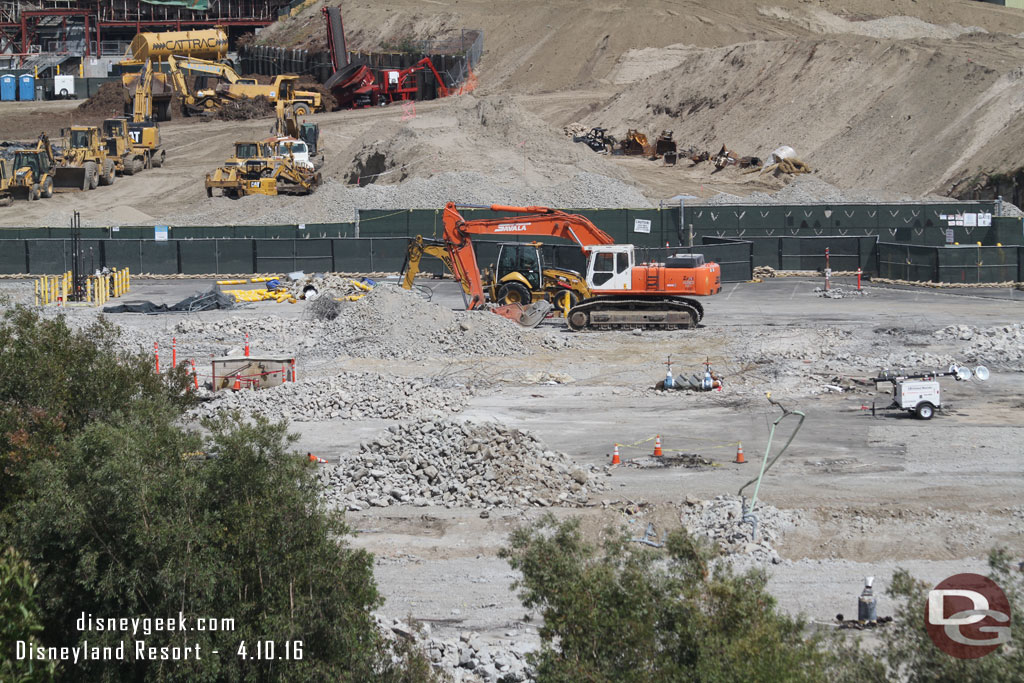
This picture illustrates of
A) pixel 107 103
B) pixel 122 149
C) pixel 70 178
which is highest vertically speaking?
pixel 107 103

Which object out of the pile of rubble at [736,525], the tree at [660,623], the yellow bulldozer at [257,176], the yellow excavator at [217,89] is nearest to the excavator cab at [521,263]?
the pile of rubble at [736,525]

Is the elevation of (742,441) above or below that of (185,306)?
below

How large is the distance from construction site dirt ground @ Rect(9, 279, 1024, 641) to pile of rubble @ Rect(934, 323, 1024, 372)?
22 centimetres

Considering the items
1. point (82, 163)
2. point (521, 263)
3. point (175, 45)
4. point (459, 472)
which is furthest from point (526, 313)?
point (175, 45)

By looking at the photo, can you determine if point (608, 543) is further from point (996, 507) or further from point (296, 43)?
point (296, 43)

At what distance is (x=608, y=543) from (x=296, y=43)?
263 ft

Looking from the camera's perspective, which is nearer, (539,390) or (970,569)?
(970,569)

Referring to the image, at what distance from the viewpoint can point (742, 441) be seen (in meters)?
19.7

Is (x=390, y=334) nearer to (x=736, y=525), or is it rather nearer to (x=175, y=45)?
(x=736, y=525)

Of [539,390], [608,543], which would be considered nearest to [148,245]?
[539,390]

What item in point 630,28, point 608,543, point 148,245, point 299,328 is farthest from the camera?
point 630,28

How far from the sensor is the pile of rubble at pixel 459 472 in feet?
54.7

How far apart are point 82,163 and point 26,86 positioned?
2933cm

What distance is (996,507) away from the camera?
15.9 m
